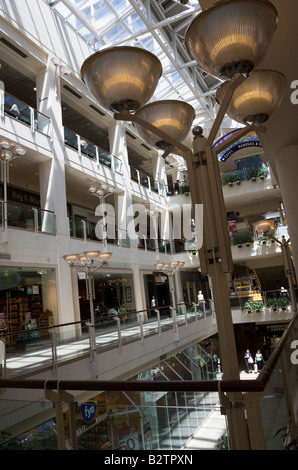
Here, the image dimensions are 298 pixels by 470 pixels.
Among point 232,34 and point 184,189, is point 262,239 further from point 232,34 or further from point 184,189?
point 232,34

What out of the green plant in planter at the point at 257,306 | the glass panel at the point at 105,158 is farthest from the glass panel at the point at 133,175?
the green plant in planter at the point at 257,306

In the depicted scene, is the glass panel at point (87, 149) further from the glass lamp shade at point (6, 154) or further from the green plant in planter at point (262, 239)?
the green plant in planter at point (262, 239)

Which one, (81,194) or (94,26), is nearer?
(94,26)

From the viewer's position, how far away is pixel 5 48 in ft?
37.6

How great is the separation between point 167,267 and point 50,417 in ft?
45.0

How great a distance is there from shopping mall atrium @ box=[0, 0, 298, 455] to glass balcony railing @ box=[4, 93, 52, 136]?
0.06 metres

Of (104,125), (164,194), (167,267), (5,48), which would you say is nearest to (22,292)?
(167,267)

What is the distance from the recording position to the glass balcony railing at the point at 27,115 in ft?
34.7

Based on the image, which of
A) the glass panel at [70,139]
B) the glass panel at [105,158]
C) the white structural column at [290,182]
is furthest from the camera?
the glass panel at [105,158]

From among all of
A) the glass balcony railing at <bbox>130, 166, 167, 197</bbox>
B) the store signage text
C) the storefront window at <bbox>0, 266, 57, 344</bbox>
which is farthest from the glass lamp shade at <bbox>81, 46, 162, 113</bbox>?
the glass balcony railing at <bbox>130, 166, 167, 197</bbox>

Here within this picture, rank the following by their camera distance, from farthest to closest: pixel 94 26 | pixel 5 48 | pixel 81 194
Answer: pixel 81 194 < pixel 94 26 < pixel 5 48

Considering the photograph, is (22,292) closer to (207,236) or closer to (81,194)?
(81,194)

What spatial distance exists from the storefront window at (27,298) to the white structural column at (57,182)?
291 millimetres

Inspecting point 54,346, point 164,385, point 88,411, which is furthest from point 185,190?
point 164,385
